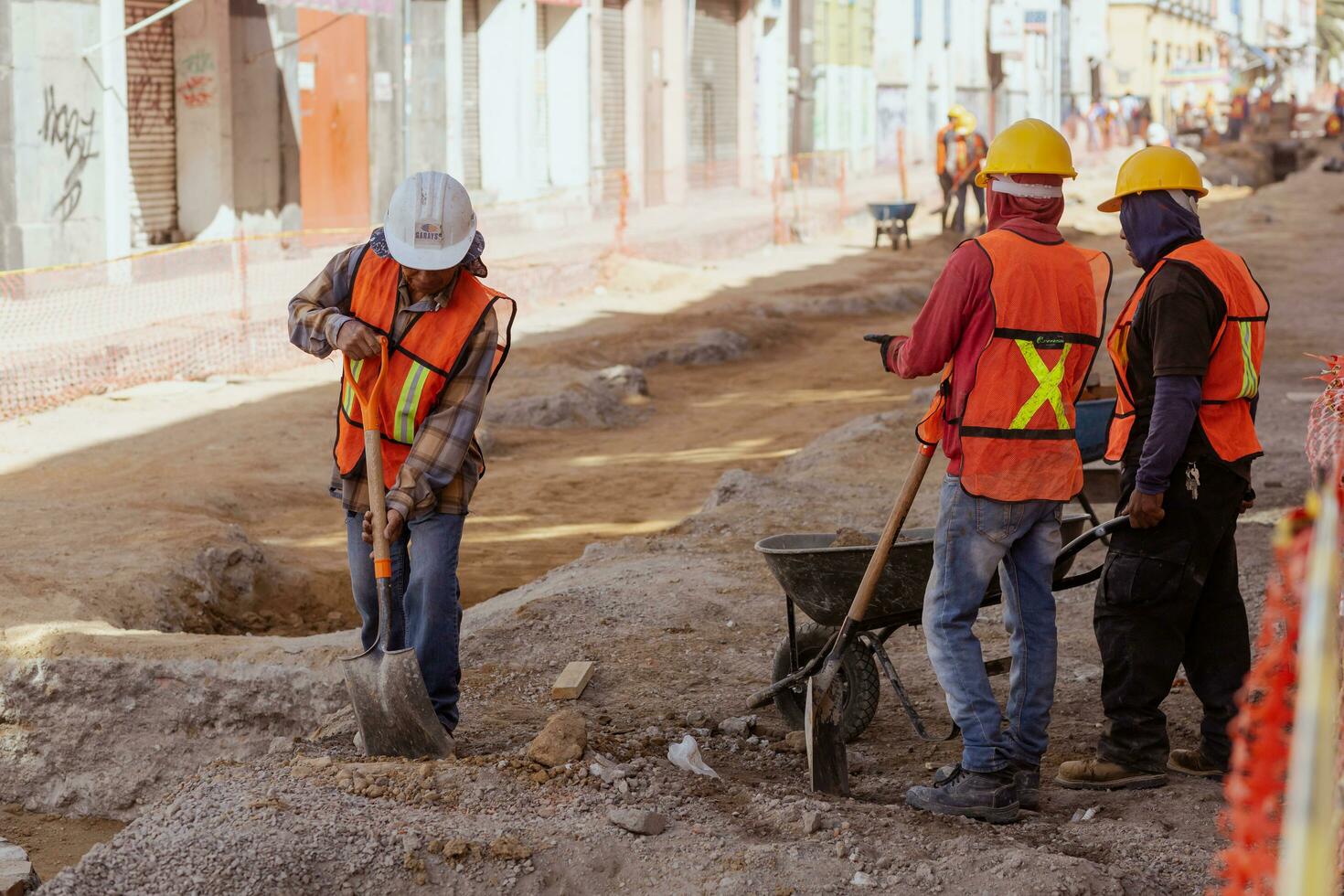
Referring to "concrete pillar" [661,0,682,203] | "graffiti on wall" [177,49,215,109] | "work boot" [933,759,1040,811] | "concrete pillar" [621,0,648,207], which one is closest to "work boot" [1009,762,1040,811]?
"work boot" [933,759,1040,811]

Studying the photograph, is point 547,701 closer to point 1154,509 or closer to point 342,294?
point 342,294

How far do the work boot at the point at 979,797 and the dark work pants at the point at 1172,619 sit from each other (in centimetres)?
50

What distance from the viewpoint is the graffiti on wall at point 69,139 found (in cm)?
1445

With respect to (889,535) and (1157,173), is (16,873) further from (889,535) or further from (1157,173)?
(1157,173)

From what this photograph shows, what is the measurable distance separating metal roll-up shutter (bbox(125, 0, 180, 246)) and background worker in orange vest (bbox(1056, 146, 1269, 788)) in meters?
14.5

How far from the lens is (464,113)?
22.7 m

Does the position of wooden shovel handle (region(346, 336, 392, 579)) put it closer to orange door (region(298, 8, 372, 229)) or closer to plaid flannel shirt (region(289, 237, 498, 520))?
plaid flannel shirt (region(289, 237, 498, 520))

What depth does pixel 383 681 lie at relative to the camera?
4309 mm

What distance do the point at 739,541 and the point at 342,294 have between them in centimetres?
351

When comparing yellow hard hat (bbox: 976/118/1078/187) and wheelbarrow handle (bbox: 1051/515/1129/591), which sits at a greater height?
yellow hard hat (bbox: 976/118/1078/187)

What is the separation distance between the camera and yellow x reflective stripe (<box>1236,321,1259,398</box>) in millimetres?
4277

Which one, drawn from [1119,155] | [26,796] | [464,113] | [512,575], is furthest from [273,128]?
[1119,155]

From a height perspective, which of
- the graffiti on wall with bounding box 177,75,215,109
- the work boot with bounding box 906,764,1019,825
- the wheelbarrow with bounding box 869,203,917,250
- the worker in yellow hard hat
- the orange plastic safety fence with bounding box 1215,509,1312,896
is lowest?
the work boot with bounding box 906,764,1019,825

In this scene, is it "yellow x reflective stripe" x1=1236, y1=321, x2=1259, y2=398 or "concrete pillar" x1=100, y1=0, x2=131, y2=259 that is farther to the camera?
"concrete pillar" x1=100, y1=0, x2=131, y2=259
